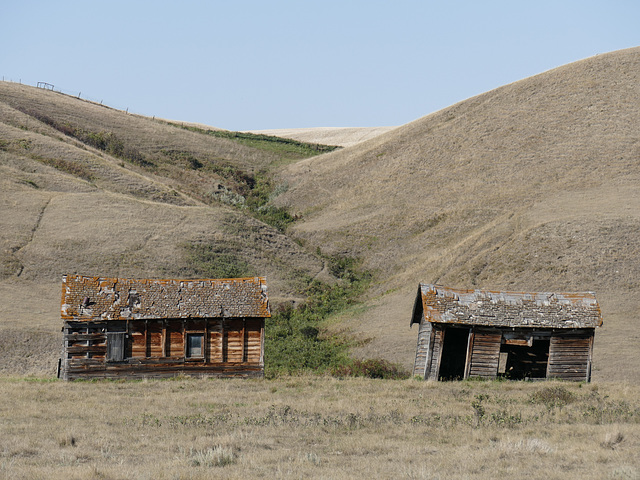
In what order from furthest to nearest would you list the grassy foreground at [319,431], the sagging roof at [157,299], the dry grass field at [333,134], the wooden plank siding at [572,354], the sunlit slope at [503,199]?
the dry grass field at [333,134]
the sunlit slope at [503,199]
the sagging roof at [157,299]
the wooden plank siding at [572,354]
the grassy foreground at [319,431]

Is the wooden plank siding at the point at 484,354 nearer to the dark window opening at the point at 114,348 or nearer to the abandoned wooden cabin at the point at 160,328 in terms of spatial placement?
the abandoned wooden cabin at the point at 160,328

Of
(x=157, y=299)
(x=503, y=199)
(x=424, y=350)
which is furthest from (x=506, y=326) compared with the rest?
(x=503, y=199)

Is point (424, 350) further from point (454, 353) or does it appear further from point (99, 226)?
point (99, 226)

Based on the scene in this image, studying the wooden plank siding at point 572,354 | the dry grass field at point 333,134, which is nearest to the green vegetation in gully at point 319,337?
the wooden plank siding at point 572,354

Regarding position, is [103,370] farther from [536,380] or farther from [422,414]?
[536,380]

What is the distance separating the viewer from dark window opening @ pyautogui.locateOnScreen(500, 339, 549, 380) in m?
31.8

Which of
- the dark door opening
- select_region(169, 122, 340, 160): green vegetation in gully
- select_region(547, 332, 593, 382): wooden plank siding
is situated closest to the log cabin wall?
the dark door opening

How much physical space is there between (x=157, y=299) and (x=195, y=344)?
8.34 feet

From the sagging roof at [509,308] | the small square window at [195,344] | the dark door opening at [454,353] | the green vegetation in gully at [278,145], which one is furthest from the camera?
the green vegetation in gully at [278,145]

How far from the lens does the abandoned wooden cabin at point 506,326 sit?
97.3 ft

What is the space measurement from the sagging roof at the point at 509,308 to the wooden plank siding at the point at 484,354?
2.20ft

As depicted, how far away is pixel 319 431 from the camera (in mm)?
17500

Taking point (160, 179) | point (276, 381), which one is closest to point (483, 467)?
point (276, 381)

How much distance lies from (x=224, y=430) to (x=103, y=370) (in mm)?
14944
